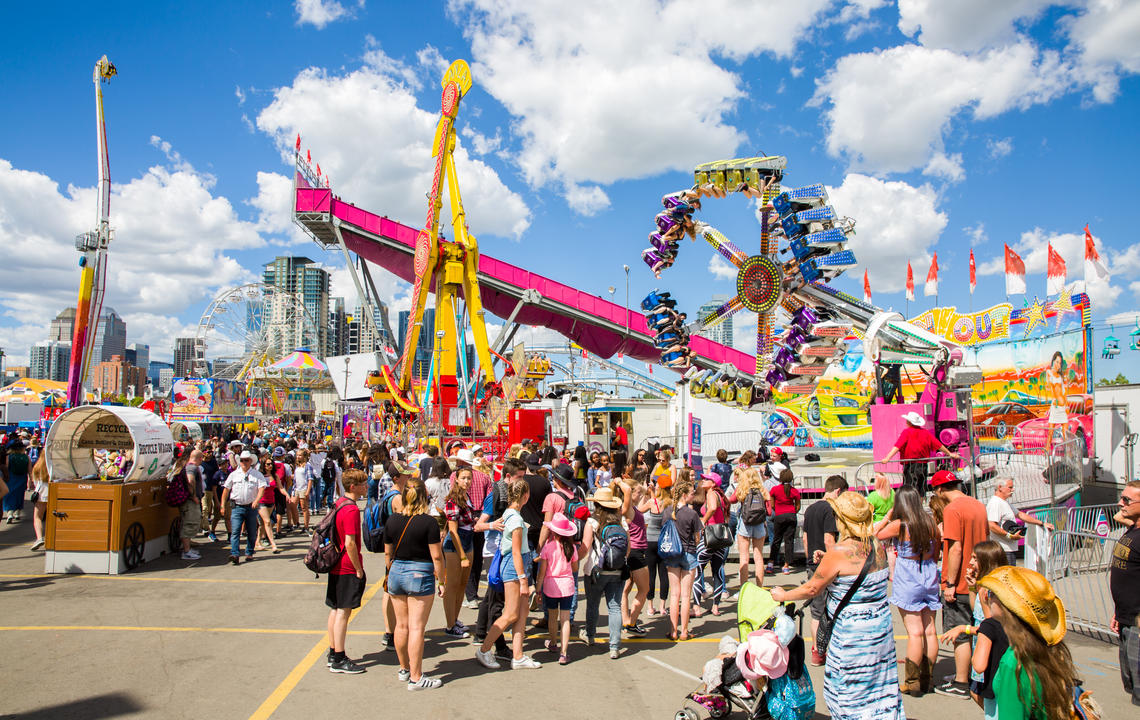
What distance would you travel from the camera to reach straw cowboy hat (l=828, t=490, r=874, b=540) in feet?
12.0

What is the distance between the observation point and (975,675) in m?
2.79

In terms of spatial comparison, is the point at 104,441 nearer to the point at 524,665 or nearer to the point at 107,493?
the point at 107,493

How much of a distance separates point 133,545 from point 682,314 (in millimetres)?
11891

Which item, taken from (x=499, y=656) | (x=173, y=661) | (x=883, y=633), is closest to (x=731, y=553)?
(x=499, y=656)

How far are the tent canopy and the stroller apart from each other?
297 inches

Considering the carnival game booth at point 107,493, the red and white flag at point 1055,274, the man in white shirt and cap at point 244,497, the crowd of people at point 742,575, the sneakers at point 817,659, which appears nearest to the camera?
the crowd of people at point 742,575

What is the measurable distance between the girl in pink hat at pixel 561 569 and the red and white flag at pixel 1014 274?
82.1 feet

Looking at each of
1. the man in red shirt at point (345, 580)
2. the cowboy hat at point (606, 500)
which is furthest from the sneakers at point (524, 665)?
the cowboy hat at point (606, 500)

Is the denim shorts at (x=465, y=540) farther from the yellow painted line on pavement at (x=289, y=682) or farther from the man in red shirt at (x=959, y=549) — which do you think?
the man in red shirt at (x=959, y=549)

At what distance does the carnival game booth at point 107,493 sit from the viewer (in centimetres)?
792

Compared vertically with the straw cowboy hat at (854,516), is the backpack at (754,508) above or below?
below

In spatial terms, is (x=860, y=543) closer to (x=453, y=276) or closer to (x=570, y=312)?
(x=453, y=276)

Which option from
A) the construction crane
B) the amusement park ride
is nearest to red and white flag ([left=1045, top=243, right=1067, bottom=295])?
the amusement park ride

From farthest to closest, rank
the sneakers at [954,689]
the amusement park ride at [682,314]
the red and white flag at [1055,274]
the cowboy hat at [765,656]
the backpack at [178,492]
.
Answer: the red and white flag at [1055,274]
the amusement park ride at [682,314]
the backpack at [178,492]
the sneakers at [954,689]
the cowboy hat at [765,656]
